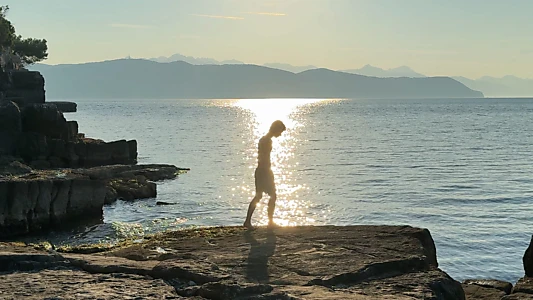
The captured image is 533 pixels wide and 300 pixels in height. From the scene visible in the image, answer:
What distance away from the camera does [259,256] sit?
8.18 metres

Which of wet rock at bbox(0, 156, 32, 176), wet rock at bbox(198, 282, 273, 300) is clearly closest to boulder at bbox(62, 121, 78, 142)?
wet rock at bbox(0, 156, 32, 176)

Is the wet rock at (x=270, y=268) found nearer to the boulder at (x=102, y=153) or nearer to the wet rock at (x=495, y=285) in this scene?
the wet rock at (x=495, y=285)

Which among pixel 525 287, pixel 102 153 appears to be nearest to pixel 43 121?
pixel 102 153

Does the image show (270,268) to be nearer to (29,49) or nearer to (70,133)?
(70,133)

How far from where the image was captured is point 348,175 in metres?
34.7

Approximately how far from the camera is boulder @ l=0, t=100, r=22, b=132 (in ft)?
99.3

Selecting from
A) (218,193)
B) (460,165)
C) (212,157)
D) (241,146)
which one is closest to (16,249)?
(218,193)

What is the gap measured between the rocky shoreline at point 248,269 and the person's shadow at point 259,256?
1 centimetres

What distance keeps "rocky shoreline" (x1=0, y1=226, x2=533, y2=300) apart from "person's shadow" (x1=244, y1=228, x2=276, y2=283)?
12 mm

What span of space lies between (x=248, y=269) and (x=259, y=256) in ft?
2.09

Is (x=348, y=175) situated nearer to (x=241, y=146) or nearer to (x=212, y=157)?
(x=212, y=157)

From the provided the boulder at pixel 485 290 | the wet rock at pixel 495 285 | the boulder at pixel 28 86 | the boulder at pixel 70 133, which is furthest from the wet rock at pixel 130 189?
the boulder at pixel 28 86

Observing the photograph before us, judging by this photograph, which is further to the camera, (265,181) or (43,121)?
(43,121)

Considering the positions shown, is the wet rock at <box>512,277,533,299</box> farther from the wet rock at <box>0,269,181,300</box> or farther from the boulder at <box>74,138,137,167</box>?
the boulder at <box>74,138,137,167</box>
